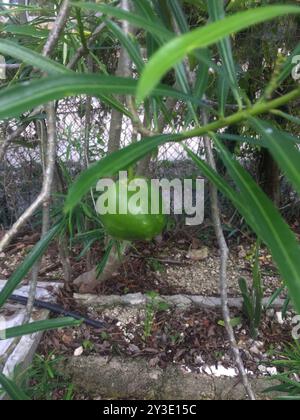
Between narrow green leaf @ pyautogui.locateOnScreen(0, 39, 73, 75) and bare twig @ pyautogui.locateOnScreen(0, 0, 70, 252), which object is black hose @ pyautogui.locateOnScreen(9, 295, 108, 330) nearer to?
bare twig @ pyautogui.locateOnScreen(0, 0, 70, 252)

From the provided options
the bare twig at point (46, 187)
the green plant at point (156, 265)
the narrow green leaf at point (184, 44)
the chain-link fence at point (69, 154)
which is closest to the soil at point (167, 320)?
the green plant at point (156, 265)

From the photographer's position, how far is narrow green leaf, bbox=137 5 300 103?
0.28 metres

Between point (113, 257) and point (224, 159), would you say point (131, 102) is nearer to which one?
point (224, 159)

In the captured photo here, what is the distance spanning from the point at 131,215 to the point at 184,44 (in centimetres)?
47

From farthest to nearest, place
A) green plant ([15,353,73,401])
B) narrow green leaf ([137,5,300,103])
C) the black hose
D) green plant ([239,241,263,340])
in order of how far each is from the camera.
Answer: the black hose < green plant ([239,241,263,340]) < green plant ([15,353,73,401]) < narrow green leaf ([137,5,300,103])

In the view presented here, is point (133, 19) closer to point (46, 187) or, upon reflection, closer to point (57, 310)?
point (46, 187)

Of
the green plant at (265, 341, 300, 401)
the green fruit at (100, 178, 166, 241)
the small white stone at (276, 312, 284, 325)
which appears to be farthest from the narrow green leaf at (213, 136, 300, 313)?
the small white stone at (276, 312, 284, 325)

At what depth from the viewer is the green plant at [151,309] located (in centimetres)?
199

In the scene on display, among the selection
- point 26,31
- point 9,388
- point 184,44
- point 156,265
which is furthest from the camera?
point 156,265

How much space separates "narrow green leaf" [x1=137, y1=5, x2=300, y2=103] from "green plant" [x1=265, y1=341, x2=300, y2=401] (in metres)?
1.50

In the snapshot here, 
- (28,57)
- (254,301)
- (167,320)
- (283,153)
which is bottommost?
(167,320)

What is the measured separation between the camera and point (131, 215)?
28.9 inches

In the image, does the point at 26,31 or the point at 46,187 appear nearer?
the point at 46,187

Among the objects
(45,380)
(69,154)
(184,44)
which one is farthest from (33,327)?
(69,154)
